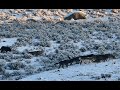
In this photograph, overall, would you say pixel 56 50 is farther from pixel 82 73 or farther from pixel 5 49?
pixel 82 73

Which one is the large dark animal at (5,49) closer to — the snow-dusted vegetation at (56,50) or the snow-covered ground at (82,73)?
the snow-dusted vegetation at (56,50)

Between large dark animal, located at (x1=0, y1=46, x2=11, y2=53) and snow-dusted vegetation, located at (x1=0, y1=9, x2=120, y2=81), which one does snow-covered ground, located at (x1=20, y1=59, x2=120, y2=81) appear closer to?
snow-dusted vegetation, located at (x1=0, y1=9, x2=120, y2=81)

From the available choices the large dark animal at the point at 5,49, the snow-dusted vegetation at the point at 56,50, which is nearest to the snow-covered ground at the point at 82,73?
the snow-dusted vegetation at the point at 56,50

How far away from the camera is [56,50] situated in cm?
1352

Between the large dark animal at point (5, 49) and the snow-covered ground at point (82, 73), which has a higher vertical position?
the large dark animal at point (5, 49)

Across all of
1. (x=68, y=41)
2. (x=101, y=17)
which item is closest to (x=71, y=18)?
(x=101, y=17)

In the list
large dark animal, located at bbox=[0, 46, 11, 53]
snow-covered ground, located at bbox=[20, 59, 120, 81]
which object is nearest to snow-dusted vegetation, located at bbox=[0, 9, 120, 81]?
snow-covered ground, located at bbox=[20, 59, 120, 81]

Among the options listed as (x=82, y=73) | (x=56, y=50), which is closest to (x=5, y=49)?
(x=56, y=50)

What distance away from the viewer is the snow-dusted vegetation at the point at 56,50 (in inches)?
378

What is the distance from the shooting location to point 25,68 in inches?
418

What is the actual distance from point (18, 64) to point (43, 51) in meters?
2.66

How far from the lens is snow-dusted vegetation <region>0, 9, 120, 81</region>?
31.5ft

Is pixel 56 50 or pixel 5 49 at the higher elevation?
pixel 5 49
